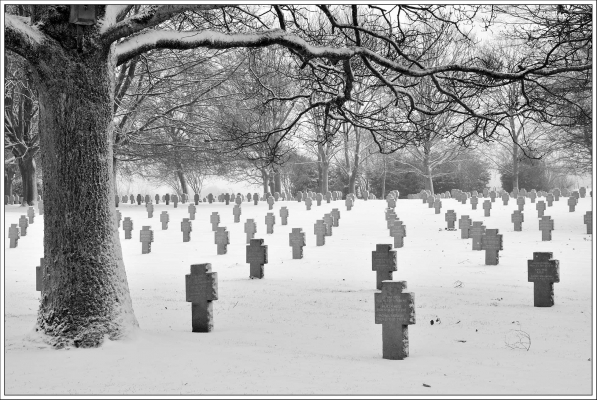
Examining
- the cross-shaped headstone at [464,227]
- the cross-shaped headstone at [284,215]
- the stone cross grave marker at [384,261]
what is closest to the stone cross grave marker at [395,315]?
the stone cross grave marker at [384,261]

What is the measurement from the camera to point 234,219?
72.3 feet

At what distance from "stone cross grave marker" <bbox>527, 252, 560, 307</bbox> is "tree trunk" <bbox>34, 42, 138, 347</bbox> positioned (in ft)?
17.1

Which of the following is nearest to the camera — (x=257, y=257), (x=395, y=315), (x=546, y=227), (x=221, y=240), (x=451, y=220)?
(x=395, y=315)

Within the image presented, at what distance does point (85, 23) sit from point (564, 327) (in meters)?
5.88

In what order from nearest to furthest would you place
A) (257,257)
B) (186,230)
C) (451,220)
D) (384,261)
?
(384,261)
(257,257)
(186,230)
(451,220)

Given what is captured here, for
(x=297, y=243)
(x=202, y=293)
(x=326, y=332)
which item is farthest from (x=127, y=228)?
(x=326, y=332)

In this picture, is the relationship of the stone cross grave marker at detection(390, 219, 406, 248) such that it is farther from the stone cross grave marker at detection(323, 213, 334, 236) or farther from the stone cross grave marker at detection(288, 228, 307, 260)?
the stone cross grave marker at detection(323, 213, 334, 236)

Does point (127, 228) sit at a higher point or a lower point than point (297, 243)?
higher

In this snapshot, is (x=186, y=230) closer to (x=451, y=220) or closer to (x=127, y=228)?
(x=127, y=228)

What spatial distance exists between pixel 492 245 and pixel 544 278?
3360 mm

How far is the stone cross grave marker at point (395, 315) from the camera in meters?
6.04

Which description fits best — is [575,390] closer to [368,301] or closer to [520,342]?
[520,342]

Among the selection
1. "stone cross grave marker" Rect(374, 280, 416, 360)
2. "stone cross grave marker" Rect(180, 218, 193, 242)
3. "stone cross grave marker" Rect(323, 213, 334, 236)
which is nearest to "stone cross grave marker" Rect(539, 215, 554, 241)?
"stone cross grave marker" Rect(323, 213, 334, 236)

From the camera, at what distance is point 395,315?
6.09 m
